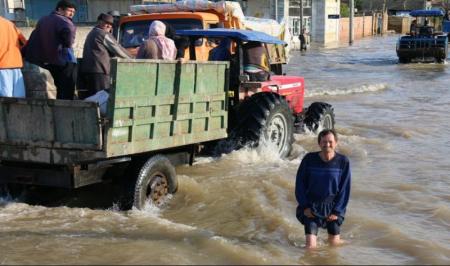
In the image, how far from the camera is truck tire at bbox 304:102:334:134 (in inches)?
396

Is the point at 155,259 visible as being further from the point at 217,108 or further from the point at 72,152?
the point at 217,108

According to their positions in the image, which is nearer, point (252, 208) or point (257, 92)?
point (252, 208)

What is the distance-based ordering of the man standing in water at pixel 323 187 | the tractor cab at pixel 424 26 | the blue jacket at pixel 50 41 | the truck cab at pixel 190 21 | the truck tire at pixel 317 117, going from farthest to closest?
the tractor cab at pixel 424 26, the truck tire at pixel 317 117, the truck cab at pixel 190 21, the blue jacket at pixel 50 41, the man standing in water at pixel 323 187

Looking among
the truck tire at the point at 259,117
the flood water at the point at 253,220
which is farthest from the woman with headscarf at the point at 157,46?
the flood water at the point at 253,220

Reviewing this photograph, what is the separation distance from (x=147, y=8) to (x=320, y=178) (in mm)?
7442

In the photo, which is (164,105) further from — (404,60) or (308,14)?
(308,14)

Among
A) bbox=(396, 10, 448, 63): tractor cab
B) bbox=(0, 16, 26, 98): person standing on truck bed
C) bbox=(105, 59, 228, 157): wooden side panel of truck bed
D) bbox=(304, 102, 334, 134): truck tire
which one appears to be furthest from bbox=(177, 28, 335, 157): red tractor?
bbox=(396, 10, 448, 63): tractor cab

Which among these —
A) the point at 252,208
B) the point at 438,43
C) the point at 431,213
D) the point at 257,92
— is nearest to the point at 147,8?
the point at 257,92

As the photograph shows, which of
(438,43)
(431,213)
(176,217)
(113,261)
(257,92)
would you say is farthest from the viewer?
(438,43)

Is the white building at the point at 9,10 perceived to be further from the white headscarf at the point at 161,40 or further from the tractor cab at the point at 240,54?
the white headscarf at the point at 161,40

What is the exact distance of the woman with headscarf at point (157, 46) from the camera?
22.8 feet

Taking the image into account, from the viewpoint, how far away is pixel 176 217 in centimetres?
614

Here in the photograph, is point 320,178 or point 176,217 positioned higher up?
point 320,178

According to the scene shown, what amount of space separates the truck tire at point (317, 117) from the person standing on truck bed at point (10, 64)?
5211 millimetres
